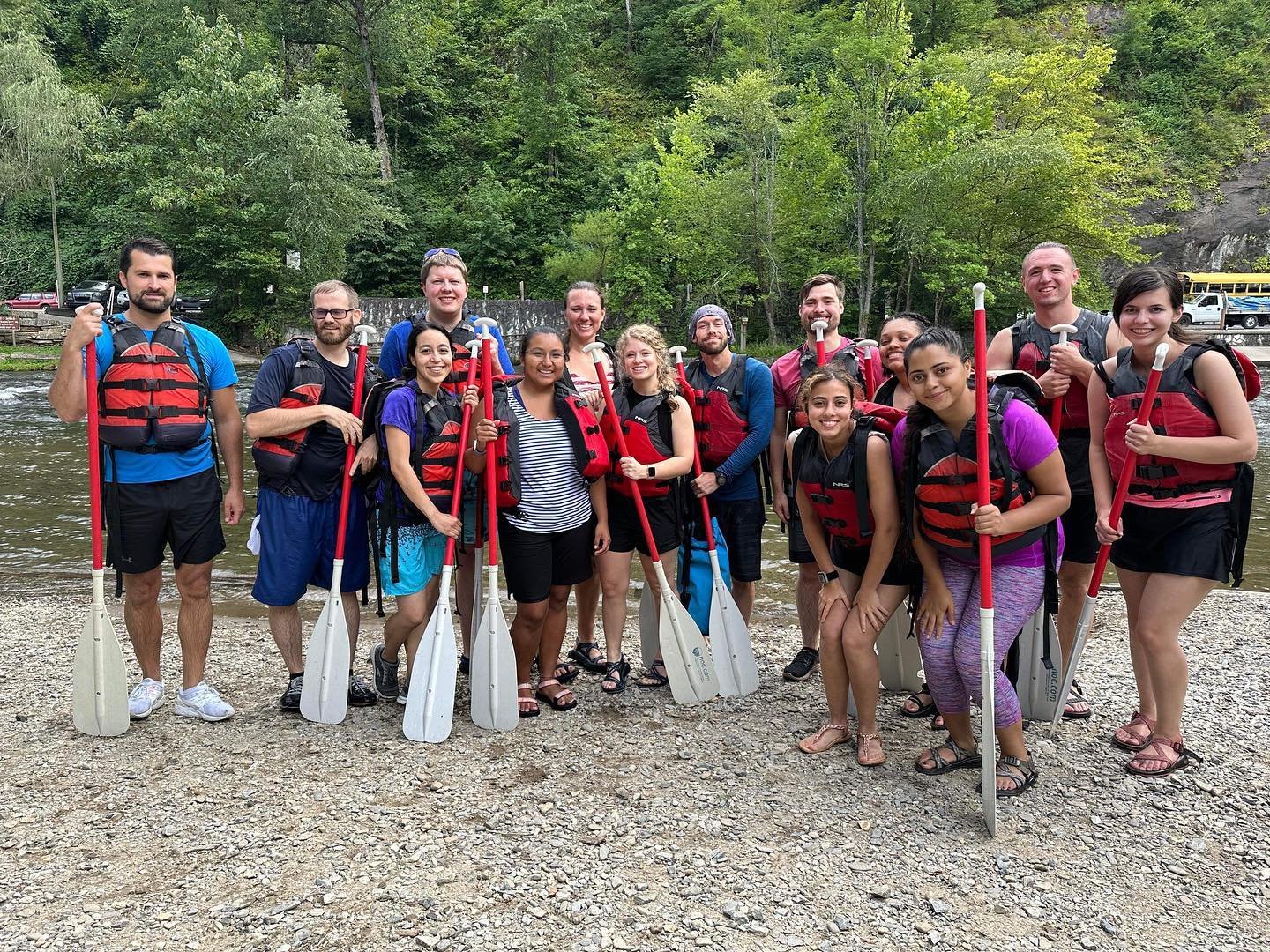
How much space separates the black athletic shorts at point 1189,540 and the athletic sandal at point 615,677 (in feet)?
8.73

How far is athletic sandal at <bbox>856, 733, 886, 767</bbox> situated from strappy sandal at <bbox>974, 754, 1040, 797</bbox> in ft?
1.35

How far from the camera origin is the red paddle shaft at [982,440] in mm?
3061

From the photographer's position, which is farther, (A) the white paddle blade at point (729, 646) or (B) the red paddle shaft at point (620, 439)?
(A) the white paddle blade at point (729, 646)

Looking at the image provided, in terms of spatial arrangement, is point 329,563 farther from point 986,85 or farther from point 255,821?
point 986,85

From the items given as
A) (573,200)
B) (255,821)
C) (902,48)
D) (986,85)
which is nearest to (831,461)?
(255,821)

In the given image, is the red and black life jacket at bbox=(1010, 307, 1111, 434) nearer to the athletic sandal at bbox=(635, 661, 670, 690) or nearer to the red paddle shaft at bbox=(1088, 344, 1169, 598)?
the red paddle shaft at bbox=(1088, 344, 1169, 598)

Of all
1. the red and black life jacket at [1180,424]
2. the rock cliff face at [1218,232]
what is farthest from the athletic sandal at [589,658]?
the rock cliff face at [1218,232]

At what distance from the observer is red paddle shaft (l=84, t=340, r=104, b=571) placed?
12.6 ft

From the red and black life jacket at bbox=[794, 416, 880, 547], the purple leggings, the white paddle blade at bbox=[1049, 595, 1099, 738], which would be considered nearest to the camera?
the purple leggings

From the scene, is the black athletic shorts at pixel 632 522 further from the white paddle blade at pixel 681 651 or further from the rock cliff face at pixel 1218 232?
the rock cliff face at pixel 1218 232

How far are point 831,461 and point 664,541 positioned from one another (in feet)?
4.01

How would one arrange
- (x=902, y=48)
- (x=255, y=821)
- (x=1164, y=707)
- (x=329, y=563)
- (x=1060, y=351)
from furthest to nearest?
(x=902, y=48), (x=329, y=563), (x=1060, y=351), (x=1164, y=707), (x=255, y=821)

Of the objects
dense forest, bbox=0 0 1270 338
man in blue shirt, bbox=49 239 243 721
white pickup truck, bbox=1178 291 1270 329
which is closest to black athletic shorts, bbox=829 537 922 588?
man in blue shirt, bbox=49 239 243 721

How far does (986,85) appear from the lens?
29.1 m
